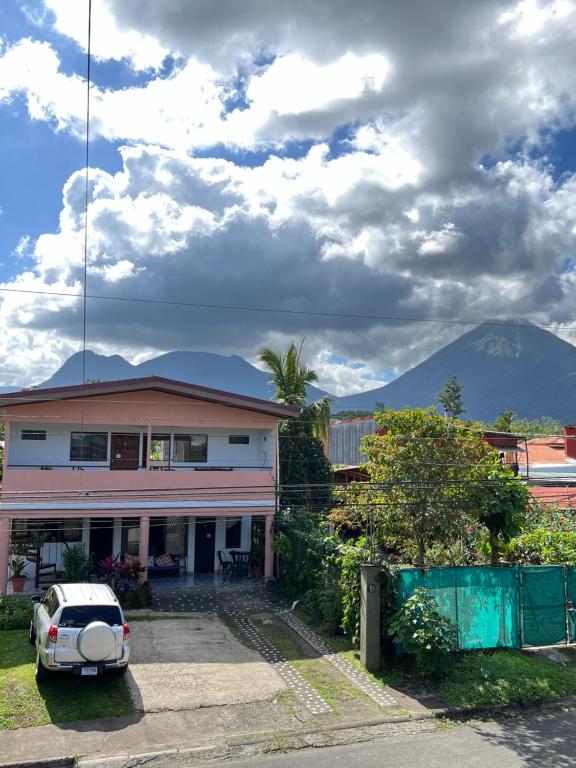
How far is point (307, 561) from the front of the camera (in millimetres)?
18547

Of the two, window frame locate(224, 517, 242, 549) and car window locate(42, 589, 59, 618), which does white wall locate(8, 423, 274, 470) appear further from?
car window locate(42, 589, 59, 618)

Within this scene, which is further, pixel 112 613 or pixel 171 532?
pixel 171 532

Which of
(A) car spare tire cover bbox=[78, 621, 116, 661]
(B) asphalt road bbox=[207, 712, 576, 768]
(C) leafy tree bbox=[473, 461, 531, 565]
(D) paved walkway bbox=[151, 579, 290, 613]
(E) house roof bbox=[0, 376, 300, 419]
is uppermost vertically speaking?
(E) house roof bbox=[0, 376, 300, 419]

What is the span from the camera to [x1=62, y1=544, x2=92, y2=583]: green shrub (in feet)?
62.7

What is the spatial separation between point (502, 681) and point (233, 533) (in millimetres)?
13391

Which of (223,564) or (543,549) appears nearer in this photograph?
(543,549)

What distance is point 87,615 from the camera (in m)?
11.4

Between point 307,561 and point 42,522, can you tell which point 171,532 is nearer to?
point 42,522

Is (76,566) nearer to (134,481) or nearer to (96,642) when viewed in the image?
(134,481)

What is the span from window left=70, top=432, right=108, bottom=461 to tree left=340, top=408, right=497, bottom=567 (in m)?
10.3

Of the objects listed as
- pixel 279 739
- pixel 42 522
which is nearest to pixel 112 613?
pixel 279 739

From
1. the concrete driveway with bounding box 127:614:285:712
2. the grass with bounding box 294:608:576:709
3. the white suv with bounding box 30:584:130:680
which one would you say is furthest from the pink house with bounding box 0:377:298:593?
the grass with bounding box 294:608:576:709

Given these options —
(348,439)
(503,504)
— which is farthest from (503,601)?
(348,439)

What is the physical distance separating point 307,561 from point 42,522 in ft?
30.9
